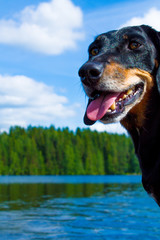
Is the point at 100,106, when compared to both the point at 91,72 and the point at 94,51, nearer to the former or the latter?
the point at 91,72

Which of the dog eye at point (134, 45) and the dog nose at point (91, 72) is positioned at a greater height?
the dog eye at point (134, 45)

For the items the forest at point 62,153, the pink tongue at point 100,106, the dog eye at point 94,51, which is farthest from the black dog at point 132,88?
the forest at point 62,153

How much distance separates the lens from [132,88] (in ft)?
15.5

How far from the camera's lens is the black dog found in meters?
4.51

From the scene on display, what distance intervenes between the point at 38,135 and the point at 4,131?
→ 48.0 feet

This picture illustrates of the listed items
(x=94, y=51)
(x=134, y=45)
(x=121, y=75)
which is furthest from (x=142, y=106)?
(x=94, y=51)

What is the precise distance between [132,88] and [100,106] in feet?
1.76

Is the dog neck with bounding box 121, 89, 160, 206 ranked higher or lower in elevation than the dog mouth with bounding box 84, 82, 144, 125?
lower

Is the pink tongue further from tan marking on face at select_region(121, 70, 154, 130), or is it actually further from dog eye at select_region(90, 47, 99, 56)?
dog eye at select_region(90, 47, 99, 56)

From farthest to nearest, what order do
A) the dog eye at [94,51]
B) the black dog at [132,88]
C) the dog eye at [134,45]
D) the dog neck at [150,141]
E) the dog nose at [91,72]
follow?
the dog eye at [94,51], the dog eye at [134,45], the dog neck at [150,141], the black dog at [132,88], the dog nose at [91,72]

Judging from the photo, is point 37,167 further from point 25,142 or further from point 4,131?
point 4,131

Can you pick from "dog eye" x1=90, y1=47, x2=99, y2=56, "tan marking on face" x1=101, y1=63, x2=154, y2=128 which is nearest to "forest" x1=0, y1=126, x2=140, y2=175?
"dog eye" x1=90, y1=47, x2=99, y2=56

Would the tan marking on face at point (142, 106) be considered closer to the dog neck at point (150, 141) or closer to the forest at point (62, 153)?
the dog neck at point (150, 141)

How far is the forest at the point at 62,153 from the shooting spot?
116 m
